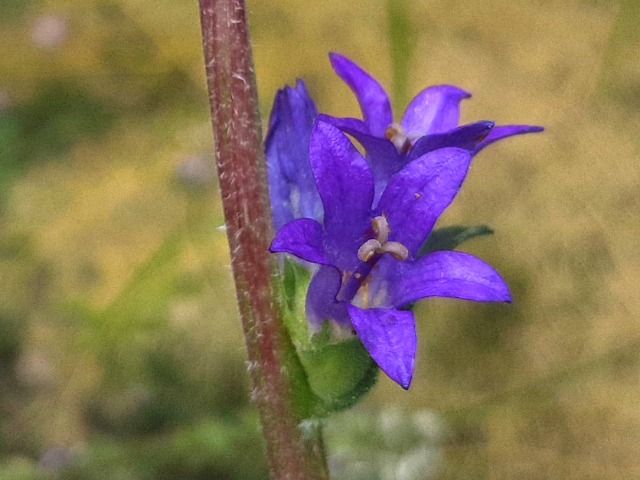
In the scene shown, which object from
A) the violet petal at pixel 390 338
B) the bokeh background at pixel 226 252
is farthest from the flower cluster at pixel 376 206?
the bokeh background at pixel 226 252

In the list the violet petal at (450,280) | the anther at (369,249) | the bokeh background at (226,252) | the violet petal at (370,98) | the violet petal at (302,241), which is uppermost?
the violet petal at (370,98)

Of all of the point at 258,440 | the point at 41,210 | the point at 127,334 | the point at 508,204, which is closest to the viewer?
the point at 258,440

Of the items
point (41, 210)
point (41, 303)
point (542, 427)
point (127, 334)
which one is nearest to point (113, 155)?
point (41, 210)

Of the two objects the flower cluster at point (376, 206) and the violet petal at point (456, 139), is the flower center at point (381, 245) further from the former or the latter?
the violet petal at point (456, 139)

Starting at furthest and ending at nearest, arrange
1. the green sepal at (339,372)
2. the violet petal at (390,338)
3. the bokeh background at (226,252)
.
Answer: the bokeh background at (226,252), the green sepal at (339,372), the violet petal at (390,338)

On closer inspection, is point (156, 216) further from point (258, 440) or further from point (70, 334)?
point (258, 440)

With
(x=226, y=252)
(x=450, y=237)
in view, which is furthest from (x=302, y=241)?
(x=226, y=252)

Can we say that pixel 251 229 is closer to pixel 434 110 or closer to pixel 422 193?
pixel 422 193
